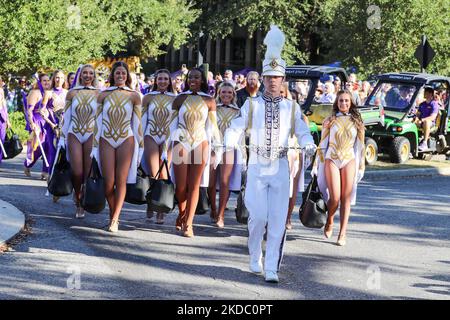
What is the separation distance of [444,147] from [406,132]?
185 cm

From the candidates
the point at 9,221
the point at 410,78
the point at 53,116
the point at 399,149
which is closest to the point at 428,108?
the point at 410,78

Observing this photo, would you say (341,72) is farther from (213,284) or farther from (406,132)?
(213,284)

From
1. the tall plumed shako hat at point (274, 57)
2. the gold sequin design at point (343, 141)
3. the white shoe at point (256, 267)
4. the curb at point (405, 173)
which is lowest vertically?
the curb at point (405, 173)

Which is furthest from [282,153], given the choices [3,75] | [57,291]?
[3,75]

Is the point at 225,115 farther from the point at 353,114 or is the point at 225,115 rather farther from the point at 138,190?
the point at 353,114

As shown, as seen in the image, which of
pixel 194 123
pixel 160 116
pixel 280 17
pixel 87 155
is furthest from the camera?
pixel 280 17

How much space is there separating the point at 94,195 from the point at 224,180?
1.85 metres

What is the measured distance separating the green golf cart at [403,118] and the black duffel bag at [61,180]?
33.7 ft

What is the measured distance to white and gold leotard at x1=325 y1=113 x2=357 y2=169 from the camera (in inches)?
434

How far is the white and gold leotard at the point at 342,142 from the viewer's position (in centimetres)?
1103

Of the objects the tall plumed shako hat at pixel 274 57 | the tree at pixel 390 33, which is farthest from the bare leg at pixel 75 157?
the tree at pixel 390 33

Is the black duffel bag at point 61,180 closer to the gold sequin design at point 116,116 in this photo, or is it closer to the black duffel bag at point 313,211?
the gold sequin design at point 116,116

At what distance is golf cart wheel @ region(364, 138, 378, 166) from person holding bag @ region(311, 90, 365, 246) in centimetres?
959

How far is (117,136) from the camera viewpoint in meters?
11.2
